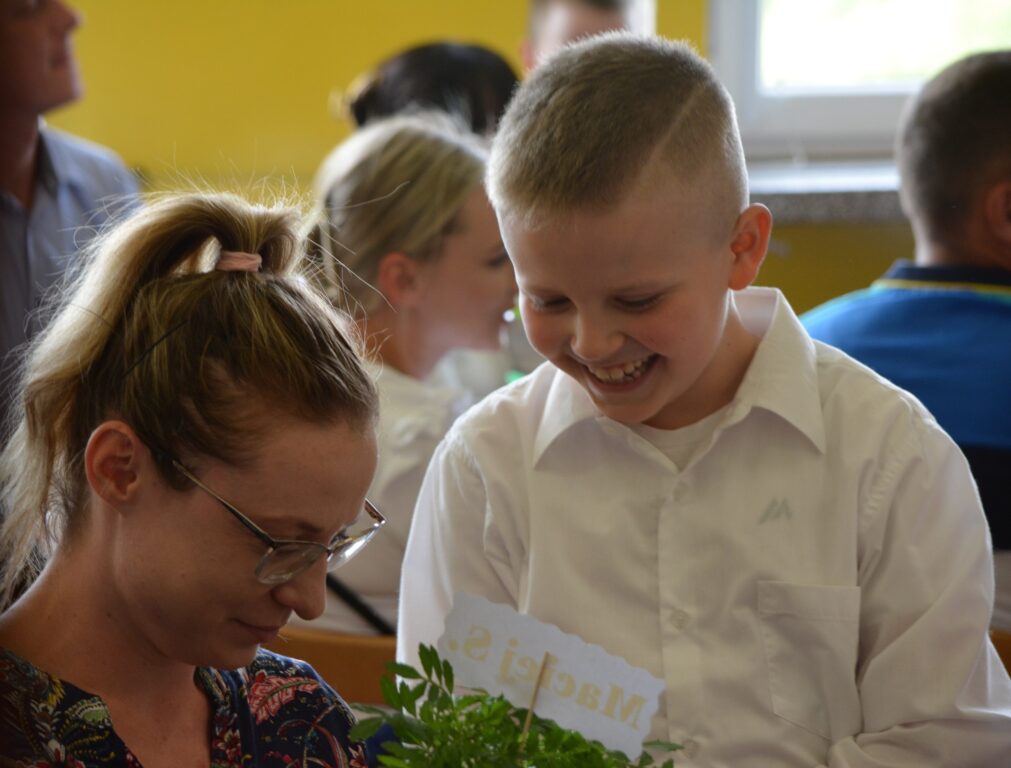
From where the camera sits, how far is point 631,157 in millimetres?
1233

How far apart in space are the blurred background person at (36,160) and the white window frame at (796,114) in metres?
1.44

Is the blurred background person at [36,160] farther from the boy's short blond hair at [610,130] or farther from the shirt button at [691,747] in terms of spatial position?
the shirt button at [691,747]

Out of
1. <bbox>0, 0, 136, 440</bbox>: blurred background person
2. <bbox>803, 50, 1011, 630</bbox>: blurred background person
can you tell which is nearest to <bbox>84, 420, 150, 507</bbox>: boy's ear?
<bbox>803, 50, 1011, 630</bbox>: blurred background person

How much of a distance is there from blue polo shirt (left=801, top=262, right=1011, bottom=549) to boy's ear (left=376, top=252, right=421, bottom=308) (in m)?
0.65

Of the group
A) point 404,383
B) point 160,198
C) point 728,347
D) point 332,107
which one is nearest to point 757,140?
point 332,107

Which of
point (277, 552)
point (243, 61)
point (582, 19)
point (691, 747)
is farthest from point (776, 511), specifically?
point (243, 61)

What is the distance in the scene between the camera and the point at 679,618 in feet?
4.44

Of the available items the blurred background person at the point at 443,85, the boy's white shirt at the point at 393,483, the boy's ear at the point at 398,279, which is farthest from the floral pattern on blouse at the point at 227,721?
the blurred background person at the point at 443,85

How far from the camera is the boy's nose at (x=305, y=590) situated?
1.09 m

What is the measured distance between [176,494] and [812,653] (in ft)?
2.19

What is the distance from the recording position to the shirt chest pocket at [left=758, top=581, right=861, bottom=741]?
1.32m

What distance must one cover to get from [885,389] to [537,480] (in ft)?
1.25

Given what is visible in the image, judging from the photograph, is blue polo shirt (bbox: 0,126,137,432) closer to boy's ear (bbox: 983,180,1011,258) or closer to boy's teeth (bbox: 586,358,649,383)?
boy's teeth (bbox: 586,358,649,383)

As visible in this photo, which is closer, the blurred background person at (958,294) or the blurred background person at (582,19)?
the blurred background person at (958,294)
